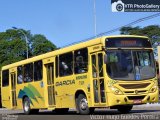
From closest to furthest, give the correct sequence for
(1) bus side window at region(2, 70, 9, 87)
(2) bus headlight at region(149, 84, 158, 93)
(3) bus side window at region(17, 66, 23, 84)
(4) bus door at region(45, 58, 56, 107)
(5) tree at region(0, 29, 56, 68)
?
(2) bus headlight at region(149, 84, 158, 93) < (4) bus door at region(45, 58, 56, 107) < (3) bus side window at region(17, 66, 23, 84) < (1) bus side window at region(2, 70, 9, 87) < (5) tree at region(0, 29, 56, 68)

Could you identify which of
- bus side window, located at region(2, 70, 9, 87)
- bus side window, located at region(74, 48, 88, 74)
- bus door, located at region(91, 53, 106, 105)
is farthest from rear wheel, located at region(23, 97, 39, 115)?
bus door, located at region(91, 53, 106, 105)

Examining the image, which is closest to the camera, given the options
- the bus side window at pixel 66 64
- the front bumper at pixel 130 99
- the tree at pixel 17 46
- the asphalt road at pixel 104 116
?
the asphalt road at pixel 104 116

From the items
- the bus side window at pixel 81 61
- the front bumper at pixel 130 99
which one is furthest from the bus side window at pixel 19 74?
the front bumper at pixel 130 99

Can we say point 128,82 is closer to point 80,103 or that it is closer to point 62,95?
point 80,103

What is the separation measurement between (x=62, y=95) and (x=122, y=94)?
455 centimetres

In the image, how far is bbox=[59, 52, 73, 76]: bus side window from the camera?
71.3 ft

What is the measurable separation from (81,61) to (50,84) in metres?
3.84

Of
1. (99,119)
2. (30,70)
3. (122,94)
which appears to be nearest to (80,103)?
(122,94)

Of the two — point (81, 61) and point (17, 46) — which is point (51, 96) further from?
point (17, 46)

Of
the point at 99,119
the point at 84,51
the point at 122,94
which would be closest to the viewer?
the point at 99,119

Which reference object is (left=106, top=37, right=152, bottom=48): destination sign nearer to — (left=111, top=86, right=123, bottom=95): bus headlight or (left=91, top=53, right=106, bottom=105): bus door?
(left=91, top=53, right=106, bottom=105): bus door

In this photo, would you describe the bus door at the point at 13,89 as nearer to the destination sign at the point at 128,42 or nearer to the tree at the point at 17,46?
the destination sign at the point at 128,42

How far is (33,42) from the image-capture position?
10038 centimetres

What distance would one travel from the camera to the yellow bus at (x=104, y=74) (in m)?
19.3
